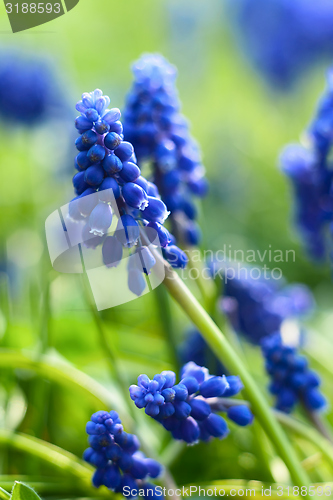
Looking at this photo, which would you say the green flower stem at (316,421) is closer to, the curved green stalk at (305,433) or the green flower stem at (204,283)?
the curved green stalk at (305,433)

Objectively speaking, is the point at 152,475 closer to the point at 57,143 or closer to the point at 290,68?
the point at 57,143

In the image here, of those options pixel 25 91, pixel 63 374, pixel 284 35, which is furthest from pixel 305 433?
pixel 284 35

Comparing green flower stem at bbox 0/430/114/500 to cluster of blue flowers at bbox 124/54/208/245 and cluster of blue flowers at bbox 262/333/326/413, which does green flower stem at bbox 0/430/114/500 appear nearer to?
cluster of blue flowers at bbox 262/333/326/413

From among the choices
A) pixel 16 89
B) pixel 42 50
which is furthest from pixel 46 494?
pixel 42 50

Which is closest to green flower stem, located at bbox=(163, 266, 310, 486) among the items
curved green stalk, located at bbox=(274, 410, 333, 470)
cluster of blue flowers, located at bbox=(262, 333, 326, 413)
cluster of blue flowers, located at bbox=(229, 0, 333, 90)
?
curved green stalk, located at bbox=(274, 410, 333, 470)

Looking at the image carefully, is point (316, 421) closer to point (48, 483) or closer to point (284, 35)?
point (48, 483)

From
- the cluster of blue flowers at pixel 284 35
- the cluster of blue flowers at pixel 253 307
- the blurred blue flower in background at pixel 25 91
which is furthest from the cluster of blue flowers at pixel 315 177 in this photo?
the cluster of blue flowers at pixel 284 35
